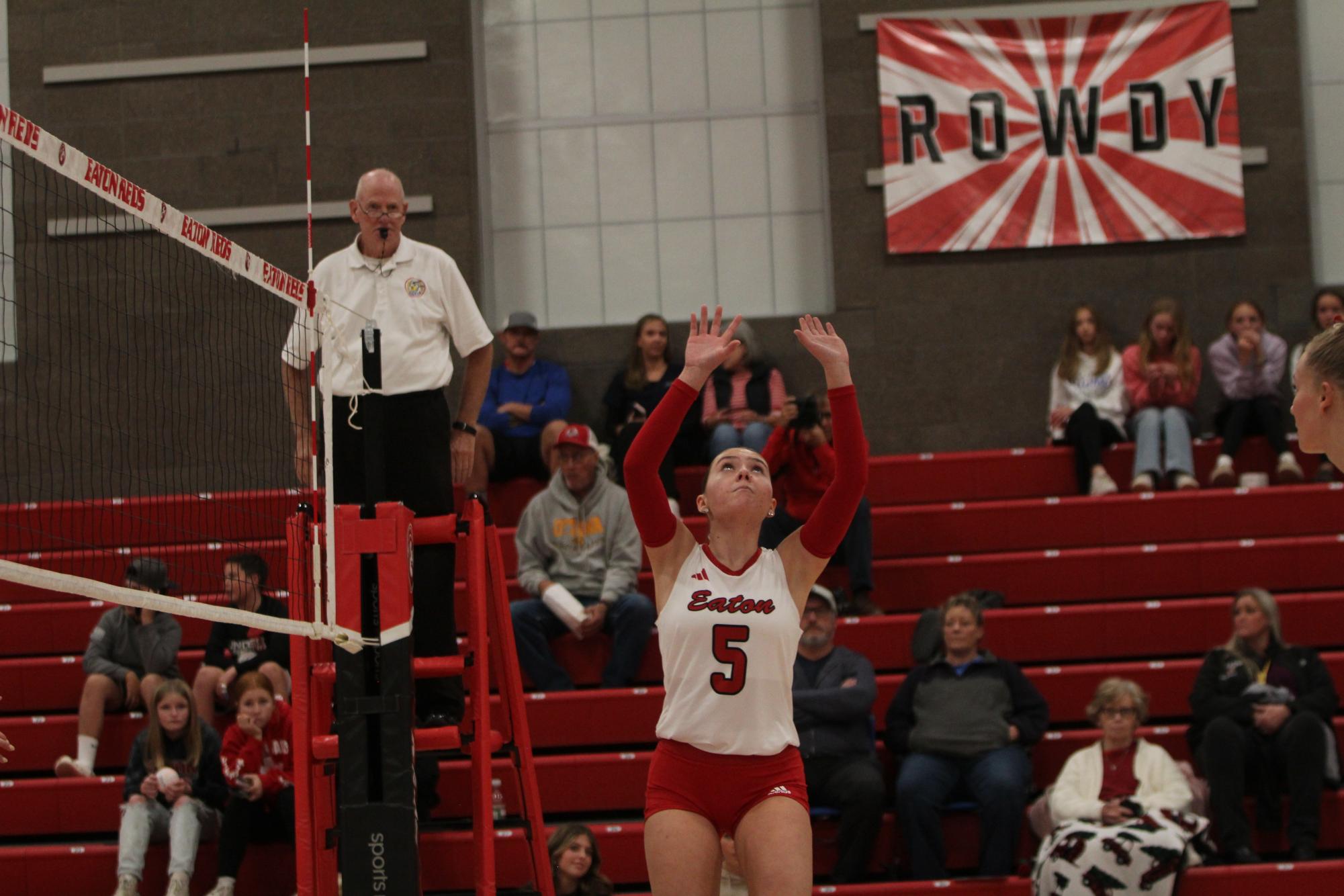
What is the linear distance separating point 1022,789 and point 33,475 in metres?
7.98

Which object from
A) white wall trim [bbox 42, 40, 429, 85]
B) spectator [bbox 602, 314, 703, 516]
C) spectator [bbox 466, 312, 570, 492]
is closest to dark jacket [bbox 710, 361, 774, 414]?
spectator [bbox 602, 314, 703, 516]

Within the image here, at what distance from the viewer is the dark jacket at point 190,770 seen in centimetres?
781

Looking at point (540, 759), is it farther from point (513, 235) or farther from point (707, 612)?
point (513, 235)

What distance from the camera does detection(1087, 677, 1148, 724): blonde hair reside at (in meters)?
7.88

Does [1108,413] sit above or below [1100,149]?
below

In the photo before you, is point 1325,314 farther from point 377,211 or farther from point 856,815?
point 377,211

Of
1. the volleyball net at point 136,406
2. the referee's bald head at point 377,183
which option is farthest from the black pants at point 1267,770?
the volleyball net at point 136,406

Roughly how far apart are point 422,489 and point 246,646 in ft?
8.78

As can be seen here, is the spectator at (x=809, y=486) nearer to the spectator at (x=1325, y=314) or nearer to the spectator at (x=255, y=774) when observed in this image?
the spectator at (x=255, y=774)

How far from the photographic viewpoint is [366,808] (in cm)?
595

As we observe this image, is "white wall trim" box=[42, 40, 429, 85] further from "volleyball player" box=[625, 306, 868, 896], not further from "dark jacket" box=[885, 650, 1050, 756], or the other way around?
"volleyball player" box=[625, 306, 868, 896]

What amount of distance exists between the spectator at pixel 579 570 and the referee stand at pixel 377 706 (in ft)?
7.29

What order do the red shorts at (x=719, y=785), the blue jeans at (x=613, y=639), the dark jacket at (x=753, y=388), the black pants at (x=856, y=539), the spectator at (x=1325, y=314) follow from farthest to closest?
the dark jacket at (x=753, y=388) → the spectator at (x=1325, y=314) → the black pants at (x=856, y=539) → the blue jeans at (x=613, y=639) → the red shorts at (x=719, y=785)

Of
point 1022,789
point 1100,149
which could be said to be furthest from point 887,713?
point 1100,149
